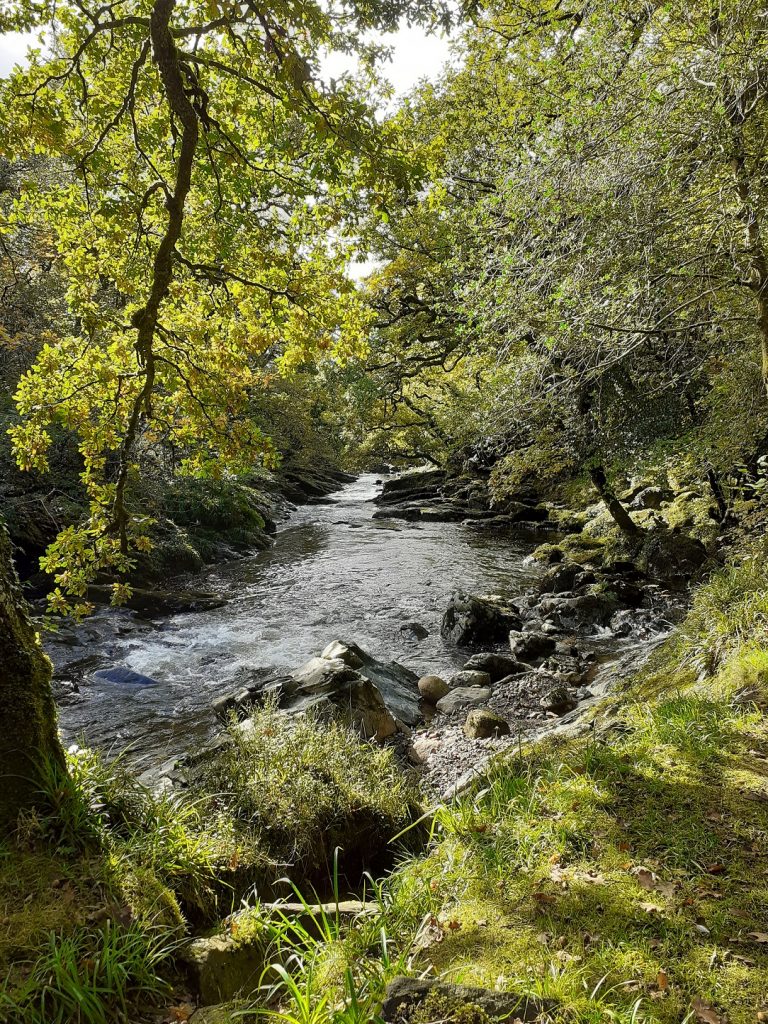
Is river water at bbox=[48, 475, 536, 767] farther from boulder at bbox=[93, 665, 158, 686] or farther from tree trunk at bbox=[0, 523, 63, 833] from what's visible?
tree trunk at bbox=[0, 523, 63, 833]

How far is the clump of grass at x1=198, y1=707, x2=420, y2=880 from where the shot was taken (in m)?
3.83

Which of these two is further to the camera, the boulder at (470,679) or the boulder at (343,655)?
the boulder at (470,679)

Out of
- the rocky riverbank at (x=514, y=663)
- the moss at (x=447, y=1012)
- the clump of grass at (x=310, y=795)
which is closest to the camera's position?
the moss at (x=447, y=1012)

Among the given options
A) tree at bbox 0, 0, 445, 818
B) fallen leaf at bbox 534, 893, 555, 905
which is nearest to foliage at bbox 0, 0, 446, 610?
tree at bbox 0, 0, 445, 818

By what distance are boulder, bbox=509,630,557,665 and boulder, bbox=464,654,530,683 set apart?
0.46 meters

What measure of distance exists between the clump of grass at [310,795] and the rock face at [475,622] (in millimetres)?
5200

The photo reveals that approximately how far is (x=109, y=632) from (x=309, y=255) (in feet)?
27.5

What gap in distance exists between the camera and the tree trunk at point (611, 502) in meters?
13.2

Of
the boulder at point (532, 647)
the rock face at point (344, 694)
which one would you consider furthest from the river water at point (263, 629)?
the boulder at point (532, 647)

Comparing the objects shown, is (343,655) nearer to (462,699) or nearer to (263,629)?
(462,699)

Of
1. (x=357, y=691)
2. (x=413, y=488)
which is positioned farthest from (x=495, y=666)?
(x=413, y=488)

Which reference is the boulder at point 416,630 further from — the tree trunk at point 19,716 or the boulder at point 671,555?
the tree trunk at point 19,716

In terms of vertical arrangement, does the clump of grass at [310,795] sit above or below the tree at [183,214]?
below

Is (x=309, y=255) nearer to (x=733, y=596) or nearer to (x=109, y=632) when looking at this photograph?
(x=733, y=596)
